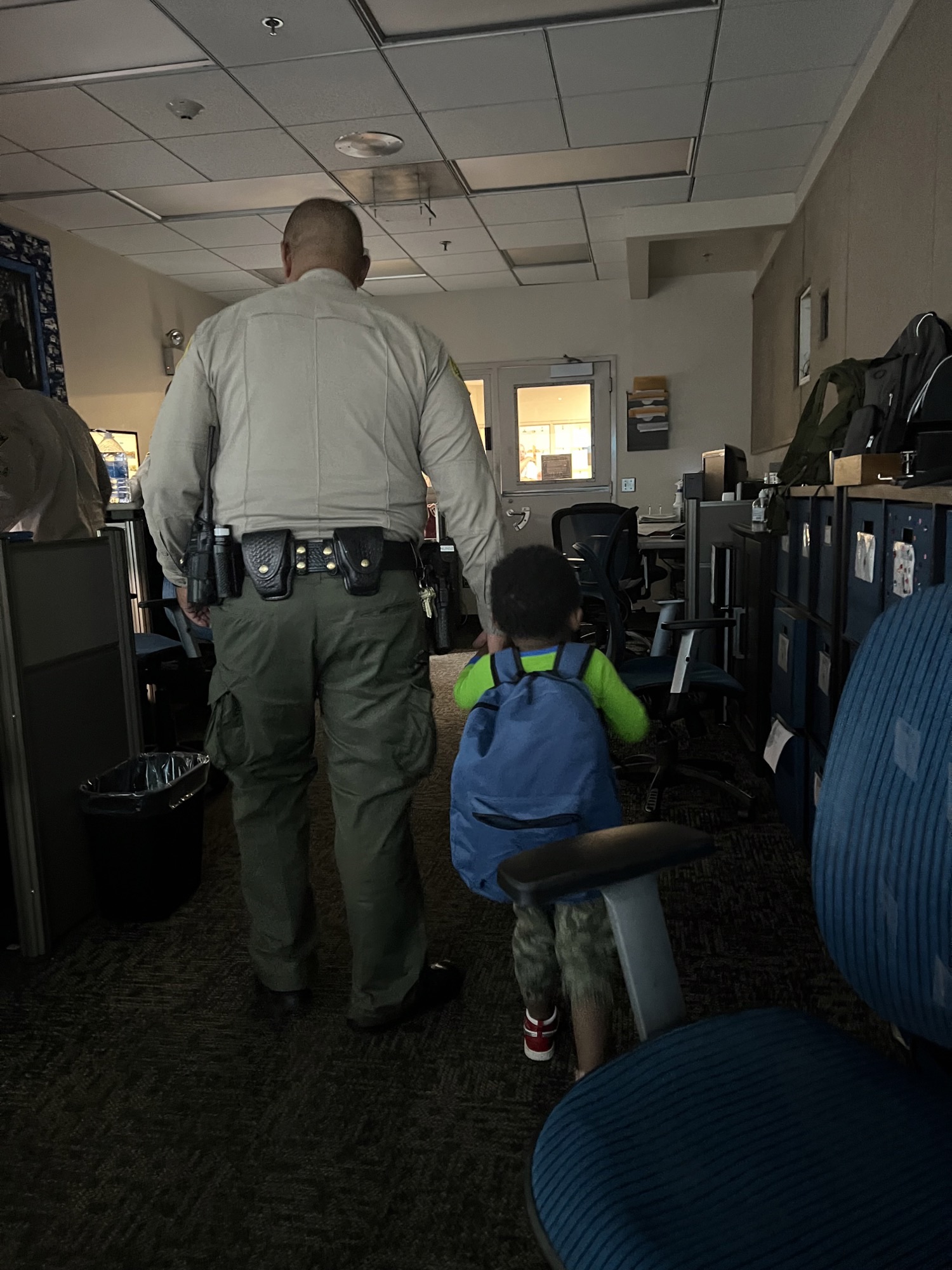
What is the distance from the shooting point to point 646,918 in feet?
2.52

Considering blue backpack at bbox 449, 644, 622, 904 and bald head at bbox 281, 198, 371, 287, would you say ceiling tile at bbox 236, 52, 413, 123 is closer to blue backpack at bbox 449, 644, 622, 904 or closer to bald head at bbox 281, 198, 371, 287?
bald head at bbox 281, 198, 371, 287

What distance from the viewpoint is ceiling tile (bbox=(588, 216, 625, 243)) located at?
5.41 meters

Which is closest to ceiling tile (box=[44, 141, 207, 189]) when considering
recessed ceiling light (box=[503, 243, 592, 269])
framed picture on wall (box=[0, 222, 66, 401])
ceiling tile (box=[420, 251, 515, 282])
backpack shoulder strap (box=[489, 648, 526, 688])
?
framed picture on wall (box=[0, 222, 66, 401])

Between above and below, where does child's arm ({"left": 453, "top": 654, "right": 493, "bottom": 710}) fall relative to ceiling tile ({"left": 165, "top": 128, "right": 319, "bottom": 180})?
below

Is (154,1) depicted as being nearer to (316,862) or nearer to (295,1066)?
(316,862)

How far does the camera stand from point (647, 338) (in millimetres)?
7035

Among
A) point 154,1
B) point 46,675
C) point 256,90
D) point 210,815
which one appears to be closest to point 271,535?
point 46,675

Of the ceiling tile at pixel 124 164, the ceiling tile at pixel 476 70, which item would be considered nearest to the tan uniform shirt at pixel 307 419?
the ceiling tile at pixel 476 70

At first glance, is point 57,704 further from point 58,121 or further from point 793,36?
point 793,36

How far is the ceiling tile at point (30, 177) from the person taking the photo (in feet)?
13.7

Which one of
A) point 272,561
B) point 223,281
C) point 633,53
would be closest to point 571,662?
Answer: point 272,561

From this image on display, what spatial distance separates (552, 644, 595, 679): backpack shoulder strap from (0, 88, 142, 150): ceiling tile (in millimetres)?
3493

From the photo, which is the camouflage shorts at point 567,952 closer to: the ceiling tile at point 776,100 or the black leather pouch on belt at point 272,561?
the black leather pouch on belt at point 272,561

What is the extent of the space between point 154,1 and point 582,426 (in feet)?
16.1
